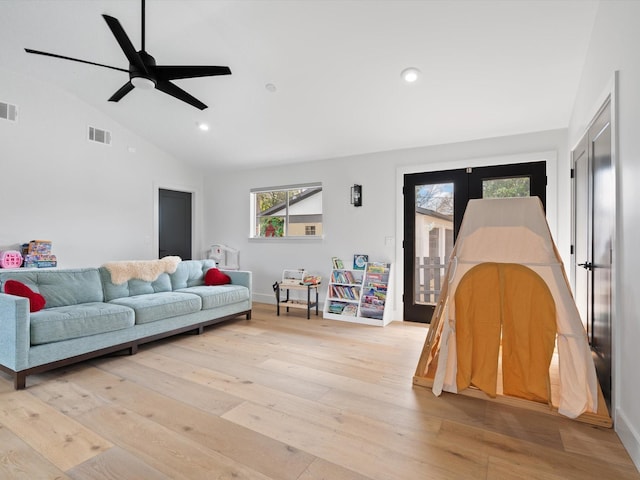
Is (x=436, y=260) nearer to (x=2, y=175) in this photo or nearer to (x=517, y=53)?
(x=517, y=53)

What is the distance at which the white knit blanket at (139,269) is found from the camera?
12.6ft

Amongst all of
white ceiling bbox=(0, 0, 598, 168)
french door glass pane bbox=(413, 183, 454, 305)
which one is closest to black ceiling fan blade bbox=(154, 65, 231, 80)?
white ceiling bbox=(0, 0, 598, 168)

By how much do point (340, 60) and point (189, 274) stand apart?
11.1 feet

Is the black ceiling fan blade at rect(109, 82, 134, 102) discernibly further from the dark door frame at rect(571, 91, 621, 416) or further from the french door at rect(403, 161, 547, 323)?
the dark door frame at rect(571, 91, 621, 416)

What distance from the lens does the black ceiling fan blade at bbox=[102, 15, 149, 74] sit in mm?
2230

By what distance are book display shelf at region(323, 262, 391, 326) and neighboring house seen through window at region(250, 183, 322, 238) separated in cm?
92

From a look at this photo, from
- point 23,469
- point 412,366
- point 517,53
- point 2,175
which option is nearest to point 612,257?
point 412,366

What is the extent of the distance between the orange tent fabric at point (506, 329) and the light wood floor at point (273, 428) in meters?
0.19

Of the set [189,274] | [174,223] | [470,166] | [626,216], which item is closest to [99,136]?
[174,223]

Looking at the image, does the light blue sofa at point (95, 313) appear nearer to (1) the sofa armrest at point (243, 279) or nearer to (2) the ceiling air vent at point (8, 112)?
(1) the sofa armrest at point (243, 279)

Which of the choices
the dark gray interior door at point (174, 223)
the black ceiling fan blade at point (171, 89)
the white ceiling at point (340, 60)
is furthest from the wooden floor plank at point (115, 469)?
the dark gray interior door at point (174, 223)

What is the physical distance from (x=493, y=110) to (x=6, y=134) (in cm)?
591

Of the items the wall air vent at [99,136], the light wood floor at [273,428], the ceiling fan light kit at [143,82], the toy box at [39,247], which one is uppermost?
the wall air vent at [99,136]

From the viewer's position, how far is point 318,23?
2.91 m
